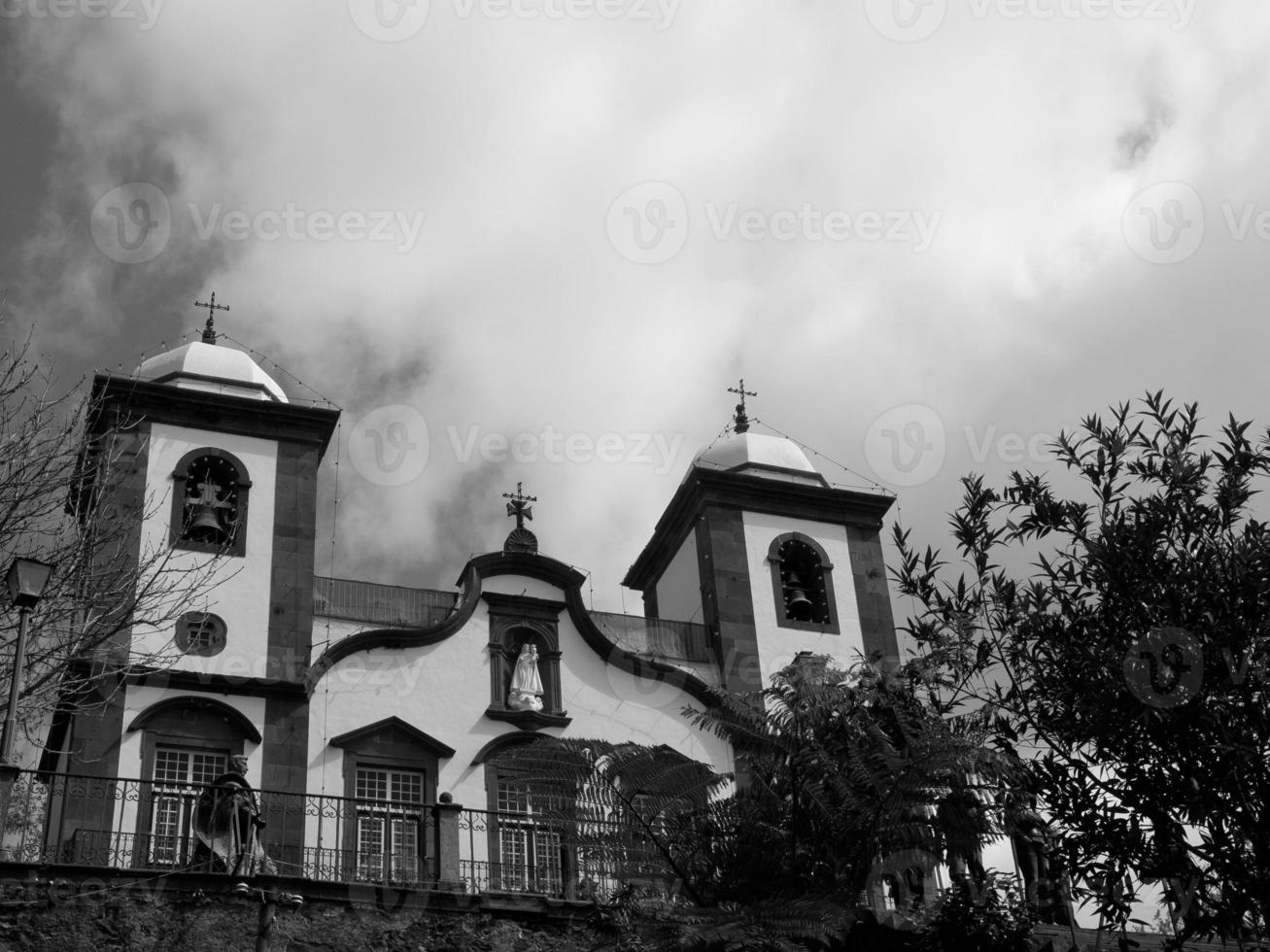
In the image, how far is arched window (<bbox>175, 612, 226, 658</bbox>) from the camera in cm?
2102

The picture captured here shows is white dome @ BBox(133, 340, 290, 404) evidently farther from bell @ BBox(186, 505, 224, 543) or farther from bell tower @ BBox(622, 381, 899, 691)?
bell tower @ BBox(622, 381, 899, 691)

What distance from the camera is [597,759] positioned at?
13.5m

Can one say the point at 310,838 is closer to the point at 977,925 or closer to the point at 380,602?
the point at 380,602

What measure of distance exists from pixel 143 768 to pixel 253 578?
3402 mm

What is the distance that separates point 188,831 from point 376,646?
4174 millimetres

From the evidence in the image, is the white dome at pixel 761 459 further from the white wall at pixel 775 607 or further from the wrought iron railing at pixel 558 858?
the wrought iron railing at pixel 558 858

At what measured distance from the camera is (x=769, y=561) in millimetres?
25453

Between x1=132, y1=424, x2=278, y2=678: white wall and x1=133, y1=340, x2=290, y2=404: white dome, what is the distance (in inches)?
35.6

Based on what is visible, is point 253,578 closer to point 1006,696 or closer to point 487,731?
point 487,731

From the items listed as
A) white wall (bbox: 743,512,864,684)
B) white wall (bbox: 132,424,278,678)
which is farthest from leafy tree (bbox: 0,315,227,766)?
white wall (bbox: 743,512,864,684)

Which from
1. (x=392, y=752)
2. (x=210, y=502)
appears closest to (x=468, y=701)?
(x=392, y=752)

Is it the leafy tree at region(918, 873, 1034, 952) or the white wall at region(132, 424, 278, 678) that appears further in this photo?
the white wall at region(132, 424, 278, 678)

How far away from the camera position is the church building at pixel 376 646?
63.8 ft

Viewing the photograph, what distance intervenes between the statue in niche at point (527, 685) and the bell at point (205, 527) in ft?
15.5
